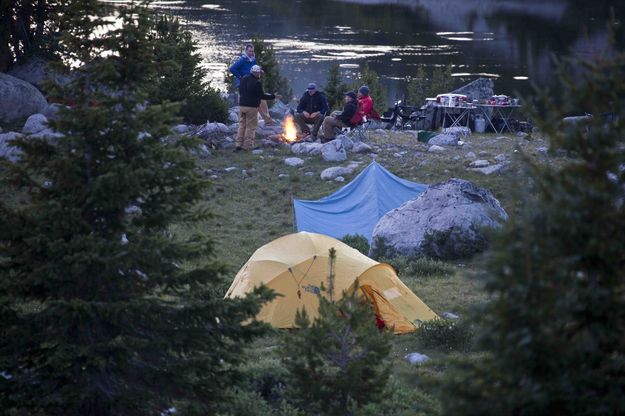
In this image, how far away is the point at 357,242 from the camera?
45.1 feet

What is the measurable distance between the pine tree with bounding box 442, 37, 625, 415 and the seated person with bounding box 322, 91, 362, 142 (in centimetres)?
1549

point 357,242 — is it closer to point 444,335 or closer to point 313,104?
point 444,335

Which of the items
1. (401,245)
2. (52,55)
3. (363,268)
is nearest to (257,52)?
(52,55)

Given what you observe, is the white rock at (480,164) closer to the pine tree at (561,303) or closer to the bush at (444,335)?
the bush at (444,335)

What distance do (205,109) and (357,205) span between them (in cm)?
684

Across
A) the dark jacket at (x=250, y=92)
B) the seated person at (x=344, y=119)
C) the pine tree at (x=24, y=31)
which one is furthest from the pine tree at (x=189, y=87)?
the pine tree at (x=24, y=31)

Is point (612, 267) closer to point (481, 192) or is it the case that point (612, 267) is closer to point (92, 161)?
point (92, 161)

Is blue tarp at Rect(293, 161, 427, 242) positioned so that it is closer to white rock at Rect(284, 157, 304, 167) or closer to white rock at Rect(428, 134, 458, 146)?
white rock at Rect(284, 157, 304, 167)

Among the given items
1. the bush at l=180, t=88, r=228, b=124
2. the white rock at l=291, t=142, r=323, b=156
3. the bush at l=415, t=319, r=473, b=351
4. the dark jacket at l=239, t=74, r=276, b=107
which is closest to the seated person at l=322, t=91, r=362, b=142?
the white rock at l=291, t=142, r=323, b=156

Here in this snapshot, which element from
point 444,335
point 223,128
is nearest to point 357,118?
point 223,128

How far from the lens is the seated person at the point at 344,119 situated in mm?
19234

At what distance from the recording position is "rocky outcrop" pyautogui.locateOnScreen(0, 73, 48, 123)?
766 inches

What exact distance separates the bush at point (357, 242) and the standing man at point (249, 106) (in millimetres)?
5248

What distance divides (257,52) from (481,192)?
13.6 meters
